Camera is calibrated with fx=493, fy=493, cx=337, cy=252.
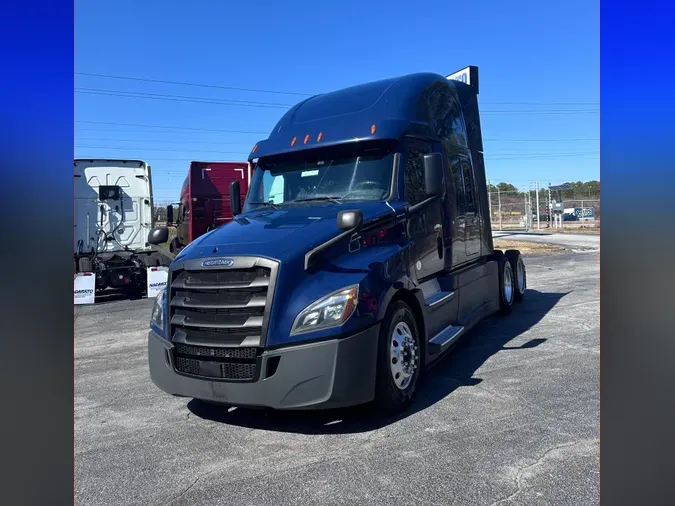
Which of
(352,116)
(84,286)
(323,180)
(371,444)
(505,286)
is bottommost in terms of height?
(371,444)

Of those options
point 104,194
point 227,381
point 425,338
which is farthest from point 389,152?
point 104,194

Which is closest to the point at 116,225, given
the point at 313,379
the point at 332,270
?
the point at 332,270

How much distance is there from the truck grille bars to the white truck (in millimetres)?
8995

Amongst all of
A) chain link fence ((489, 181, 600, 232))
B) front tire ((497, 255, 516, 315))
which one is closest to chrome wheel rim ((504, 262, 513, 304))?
front tire ((497, 255, 516, 315))

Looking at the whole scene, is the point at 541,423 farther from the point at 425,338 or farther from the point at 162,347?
the point at 162,347

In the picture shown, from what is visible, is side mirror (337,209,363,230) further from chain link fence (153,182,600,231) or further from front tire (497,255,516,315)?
chain link fence (153,182,600,231)

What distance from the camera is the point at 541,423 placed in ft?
13.1

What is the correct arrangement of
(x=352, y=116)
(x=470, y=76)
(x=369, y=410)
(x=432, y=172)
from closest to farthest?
1. (x=369, y=410)
2. (x=432, y=172)
3. (x=352, y=116)
4. (x=470, y=76)

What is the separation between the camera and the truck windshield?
16.9 feet

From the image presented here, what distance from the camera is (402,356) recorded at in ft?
14.5

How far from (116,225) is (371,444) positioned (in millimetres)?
12487

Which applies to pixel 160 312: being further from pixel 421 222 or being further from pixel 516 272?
pixel 516 272

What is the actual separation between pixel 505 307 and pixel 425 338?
439 centimetres
